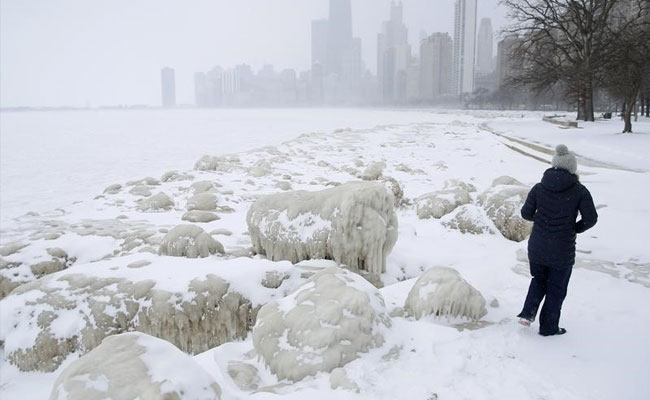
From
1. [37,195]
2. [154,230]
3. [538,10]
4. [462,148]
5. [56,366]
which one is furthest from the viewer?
[538,10]

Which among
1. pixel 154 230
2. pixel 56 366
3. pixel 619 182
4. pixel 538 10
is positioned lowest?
pixel 56 366

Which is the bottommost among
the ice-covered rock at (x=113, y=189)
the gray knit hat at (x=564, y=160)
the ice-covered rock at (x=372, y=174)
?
the ice-covered rock at (x=113, y=189)

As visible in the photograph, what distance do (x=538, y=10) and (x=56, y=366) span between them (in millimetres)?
41360

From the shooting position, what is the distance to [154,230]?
10422 millimetres

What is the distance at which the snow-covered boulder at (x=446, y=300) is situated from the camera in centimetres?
502

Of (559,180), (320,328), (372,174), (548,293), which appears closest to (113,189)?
(372,174)

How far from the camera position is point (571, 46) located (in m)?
36.8

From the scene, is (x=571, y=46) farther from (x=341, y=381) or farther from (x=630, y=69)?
(x=341, y=381)

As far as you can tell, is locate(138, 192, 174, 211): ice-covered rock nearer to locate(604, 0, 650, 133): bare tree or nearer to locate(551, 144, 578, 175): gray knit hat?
locate(551, 144, 578, 175): gray knit hat

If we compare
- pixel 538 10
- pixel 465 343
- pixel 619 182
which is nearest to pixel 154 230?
pixel 465 343

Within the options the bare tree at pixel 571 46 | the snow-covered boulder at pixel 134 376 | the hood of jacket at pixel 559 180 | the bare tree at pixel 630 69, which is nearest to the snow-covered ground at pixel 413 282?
the snow-covered boulder at pixel 134 376

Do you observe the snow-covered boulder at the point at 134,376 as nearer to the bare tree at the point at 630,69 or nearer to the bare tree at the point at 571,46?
the bare tree at the point at 630,69

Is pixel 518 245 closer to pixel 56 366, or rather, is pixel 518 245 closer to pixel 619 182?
pixel 619 182

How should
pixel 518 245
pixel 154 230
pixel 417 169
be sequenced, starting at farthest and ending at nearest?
pixel 417 169 → pixel 154 230 → pixel 518 245
